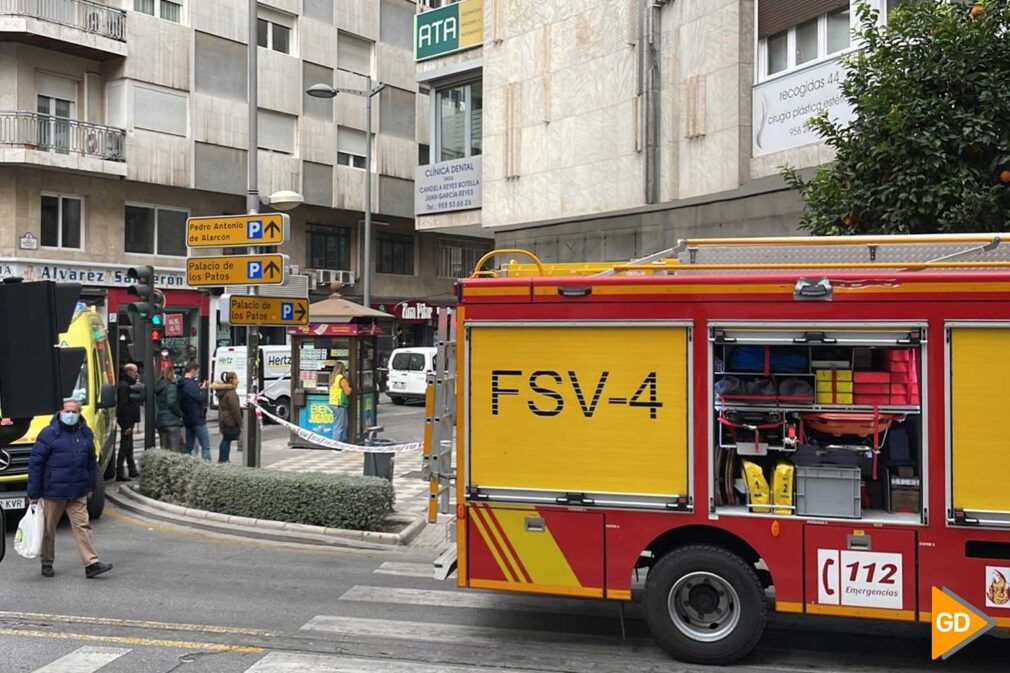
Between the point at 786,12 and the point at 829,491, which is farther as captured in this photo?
the point at 786,12

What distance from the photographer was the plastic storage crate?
6223 mm

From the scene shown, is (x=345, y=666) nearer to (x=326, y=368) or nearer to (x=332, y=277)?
(x=326, y=368)

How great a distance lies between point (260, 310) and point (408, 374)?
57.2 ft

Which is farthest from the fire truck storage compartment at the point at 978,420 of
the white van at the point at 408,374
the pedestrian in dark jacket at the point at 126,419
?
the white van at the point at 408,374

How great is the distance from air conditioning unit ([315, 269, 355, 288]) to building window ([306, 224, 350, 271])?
0.40 m

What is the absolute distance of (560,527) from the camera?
6609 millimetres

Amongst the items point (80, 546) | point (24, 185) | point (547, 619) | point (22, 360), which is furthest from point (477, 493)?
point (24, 185)

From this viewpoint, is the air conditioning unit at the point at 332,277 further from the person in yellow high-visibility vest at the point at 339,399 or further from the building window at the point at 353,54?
the person in yellow high-visibility vest at the point at 339,399

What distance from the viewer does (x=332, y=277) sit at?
36.5 meters

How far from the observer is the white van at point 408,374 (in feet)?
96.7

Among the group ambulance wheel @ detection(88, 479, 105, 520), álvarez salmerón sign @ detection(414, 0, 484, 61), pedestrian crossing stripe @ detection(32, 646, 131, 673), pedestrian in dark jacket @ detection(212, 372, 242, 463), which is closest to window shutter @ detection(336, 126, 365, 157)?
álvarez salmerón sign @ detection(414, 0, 484, 61)

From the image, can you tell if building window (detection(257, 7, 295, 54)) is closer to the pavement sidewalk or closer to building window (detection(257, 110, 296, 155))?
building window (detection(257, 110, 296, 155))

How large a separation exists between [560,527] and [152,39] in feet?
90.1

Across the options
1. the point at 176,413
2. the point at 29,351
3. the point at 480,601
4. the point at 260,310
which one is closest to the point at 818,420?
the point at 480,601
